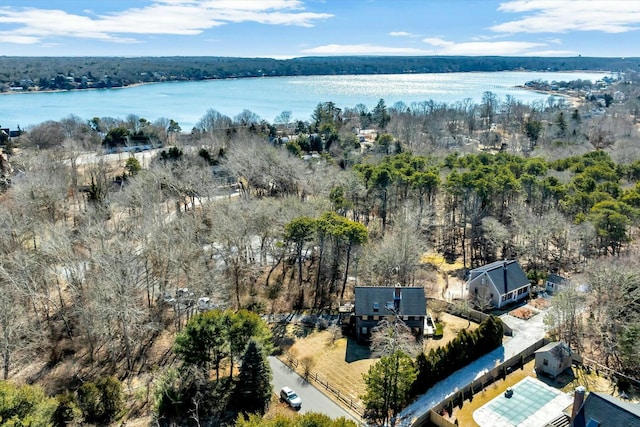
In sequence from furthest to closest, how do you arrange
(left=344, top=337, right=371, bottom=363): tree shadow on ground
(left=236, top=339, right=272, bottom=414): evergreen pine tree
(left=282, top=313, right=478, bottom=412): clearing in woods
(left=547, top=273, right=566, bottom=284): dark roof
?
1. (left=547, top=273, right=566, bottom=284): dark roof
2. (left=344, top=337, right=371, bottom=363): tree shadow on ground
3. (left=282, top=313, right=478, bottom=412): clearing in woods
4. (left=236, top=339, right=272, bottom=414): evergreen pine tree

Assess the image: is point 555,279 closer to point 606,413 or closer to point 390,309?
point 390,309

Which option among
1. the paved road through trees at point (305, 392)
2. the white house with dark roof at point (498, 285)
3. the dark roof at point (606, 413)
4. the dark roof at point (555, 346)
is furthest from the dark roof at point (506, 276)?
the paved road through trees at point (305, 392)

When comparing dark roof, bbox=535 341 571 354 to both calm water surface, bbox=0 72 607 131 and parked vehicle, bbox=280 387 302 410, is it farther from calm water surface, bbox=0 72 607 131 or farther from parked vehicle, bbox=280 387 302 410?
calm water surface, bbox=0 72 607 131

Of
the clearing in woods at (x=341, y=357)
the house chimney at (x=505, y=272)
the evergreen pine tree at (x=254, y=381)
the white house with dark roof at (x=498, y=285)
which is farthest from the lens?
the house chimney at (x=505, y=272)

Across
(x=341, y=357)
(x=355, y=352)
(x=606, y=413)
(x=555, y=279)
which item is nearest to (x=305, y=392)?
(x=341, y=357)

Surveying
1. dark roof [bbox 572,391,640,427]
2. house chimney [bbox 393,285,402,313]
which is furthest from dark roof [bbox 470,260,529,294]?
dark roof [bbox 572,391,640,427]

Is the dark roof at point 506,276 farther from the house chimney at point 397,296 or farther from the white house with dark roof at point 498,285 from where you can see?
the house chimney at point 397,296

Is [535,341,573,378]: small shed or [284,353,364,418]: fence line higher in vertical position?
[535,341,573,378]: small shed
